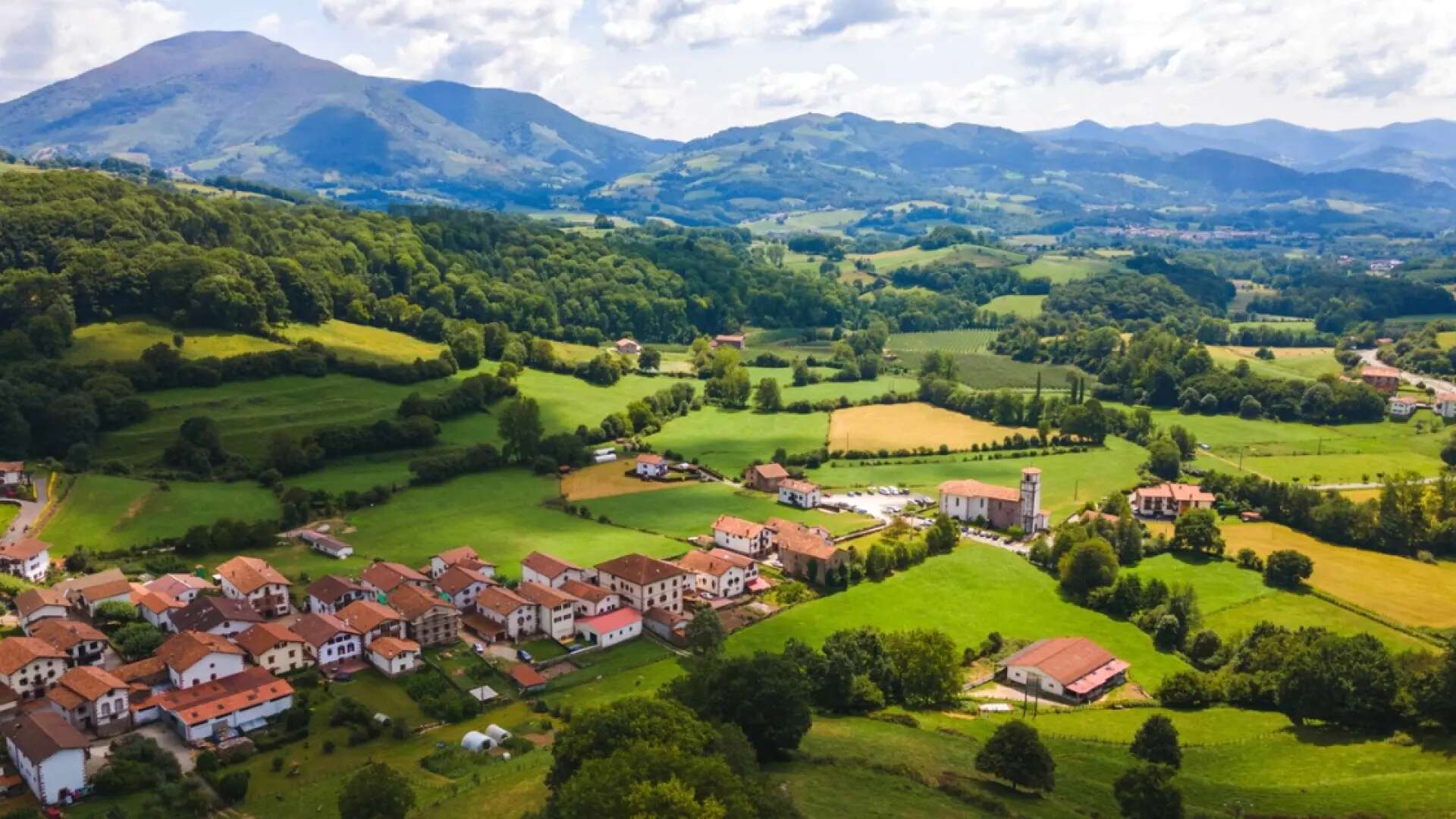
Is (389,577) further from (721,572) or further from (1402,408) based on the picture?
(1402,408)

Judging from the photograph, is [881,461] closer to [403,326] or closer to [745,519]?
[745,519]

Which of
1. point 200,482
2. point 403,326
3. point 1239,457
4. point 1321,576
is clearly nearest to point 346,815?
point 200,482

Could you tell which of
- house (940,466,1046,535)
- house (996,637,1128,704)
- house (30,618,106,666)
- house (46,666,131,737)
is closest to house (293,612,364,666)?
house (46,666,131,737)

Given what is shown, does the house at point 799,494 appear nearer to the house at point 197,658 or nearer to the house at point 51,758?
the house at point 197,658

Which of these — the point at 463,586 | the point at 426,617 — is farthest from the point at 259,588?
the point at 463,586

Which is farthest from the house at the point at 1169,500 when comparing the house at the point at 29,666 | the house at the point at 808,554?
the house at the point at 29,666

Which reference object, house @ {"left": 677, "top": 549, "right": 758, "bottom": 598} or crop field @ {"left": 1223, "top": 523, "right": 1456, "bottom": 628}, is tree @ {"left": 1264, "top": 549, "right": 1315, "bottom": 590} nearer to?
crop field @ {"left": 1223, "top": 523, "right": 1456, "bottom": 628}

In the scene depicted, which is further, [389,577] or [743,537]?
[743,537]
